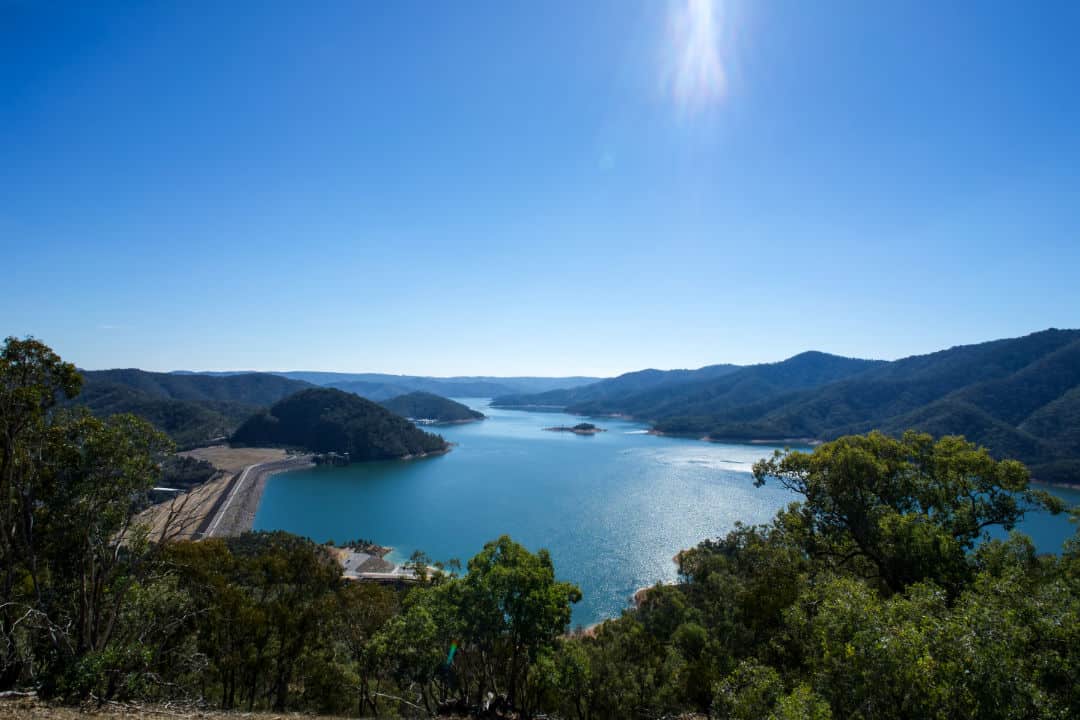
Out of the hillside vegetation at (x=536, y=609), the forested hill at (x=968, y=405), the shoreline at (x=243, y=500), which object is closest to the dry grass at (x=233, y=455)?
the shoreline at (x=243, y=500)

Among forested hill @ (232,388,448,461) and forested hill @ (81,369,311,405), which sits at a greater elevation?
forested hill @ (81,369,311,405)

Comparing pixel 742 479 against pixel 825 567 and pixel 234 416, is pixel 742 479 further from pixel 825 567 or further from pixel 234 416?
pixel 234 416

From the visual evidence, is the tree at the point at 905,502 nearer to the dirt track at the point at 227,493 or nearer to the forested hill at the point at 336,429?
the dirt track at the point at 227,493

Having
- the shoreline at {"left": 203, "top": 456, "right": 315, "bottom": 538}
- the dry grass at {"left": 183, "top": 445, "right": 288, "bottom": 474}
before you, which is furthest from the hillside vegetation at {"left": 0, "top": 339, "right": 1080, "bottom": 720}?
the dry grass at {"left": 183, "top": 445, "right": 288, "bottom": 474}

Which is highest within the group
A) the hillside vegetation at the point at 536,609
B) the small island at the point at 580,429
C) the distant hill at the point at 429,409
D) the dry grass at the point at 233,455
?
the hillside vegetation at the point at 536,609

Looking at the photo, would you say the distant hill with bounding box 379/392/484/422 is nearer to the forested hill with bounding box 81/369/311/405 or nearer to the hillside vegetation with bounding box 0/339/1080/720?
the forested hill with bounding box 81/369/311/405

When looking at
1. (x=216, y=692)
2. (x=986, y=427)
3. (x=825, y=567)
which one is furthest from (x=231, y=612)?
(x=986, y=427)
